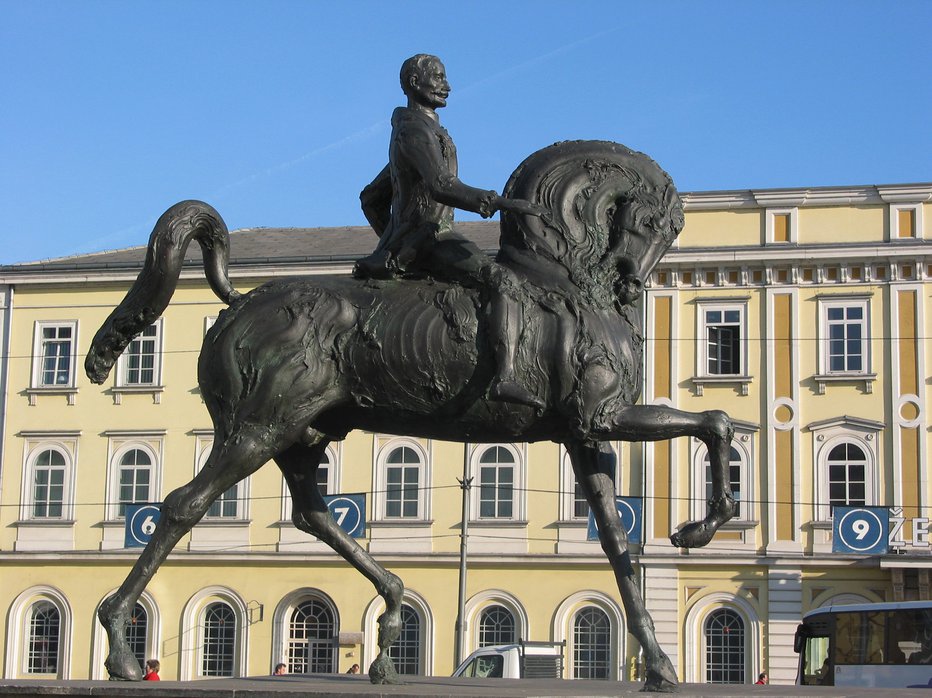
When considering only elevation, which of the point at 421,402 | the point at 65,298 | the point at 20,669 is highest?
the point at 65,298

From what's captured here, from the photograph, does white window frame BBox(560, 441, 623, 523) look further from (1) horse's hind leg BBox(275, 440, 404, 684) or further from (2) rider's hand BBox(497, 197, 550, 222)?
(2) rider's hand BBox(497, 197, 550, 222)

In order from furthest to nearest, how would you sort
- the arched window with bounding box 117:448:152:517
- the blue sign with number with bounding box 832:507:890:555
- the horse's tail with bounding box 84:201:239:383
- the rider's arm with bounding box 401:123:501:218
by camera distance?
the arched window with bounding box 117:448:152:517, the blue sign with number with bounding box 832:507:890:555, the horse's tail with bounding box 84:201:239:383, the rider's arm with bounding box 401:123:501:218

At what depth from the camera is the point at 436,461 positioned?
1564 inches

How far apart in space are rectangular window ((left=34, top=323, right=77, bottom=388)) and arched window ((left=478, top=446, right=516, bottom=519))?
11.6m

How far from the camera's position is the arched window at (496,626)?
38.6 m

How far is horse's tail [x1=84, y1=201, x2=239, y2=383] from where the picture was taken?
8219 mm

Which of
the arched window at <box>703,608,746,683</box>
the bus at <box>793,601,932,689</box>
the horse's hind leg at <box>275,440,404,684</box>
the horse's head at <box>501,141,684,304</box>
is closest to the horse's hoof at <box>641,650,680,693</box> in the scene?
the horse's hind leg at <box>275,440,404,684</box>

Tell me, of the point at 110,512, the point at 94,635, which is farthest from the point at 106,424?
the point at 94,635

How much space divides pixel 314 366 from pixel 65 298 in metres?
35.8

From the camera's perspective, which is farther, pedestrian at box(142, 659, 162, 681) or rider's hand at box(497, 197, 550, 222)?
pedestrian at box(142, 659, 162, 681)

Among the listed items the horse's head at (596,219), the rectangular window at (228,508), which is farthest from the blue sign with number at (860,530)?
the horse's head at (596,219)

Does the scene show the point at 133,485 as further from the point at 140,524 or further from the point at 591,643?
the point at 591,643

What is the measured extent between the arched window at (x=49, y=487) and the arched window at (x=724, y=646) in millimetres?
17170

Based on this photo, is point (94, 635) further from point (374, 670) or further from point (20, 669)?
point (374, 670)
